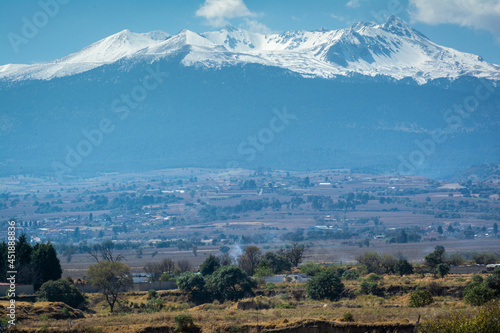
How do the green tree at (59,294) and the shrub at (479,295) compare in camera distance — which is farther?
the green tree at (59,294)

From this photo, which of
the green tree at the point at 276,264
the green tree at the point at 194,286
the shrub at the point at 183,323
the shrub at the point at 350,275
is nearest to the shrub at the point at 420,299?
the shrub at the point at 183,323

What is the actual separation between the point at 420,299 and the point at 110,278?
21.5 metres

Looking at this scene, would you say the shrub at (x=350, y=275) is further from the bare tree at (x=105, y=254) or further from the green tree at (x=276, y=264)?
the bare tree at (x=105, y=254)

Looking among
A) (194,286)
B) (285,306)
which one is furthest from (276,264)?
(285,306)

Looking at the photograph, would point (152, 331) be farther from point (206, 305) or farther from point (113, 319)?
point (206, 305)

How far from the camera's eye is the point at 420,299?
1518 inches

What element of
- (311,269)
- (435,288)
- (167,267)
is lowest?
(435,288)

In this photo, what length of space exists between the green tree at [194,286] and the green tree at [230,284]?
665 mm

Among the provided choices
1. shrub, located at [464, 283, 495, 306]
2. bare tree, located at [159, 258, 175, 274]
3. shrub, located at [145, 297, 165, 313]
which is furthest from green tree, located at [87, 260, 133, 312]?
bare tree, located at [159, 258, 175, 274]

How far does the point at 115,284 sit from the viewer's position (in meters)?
49.7

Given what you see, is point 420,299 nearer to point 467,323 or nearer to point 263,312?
point 263,312

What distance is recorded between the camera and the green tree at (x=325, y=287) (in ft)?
149

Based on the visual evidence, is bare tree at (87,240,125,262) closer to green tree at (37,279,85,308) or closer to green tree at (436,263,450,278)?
green tree at (37,279,85,308)

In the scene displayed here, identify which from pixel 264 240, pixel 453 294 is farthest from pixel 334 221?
pixel 453 294
